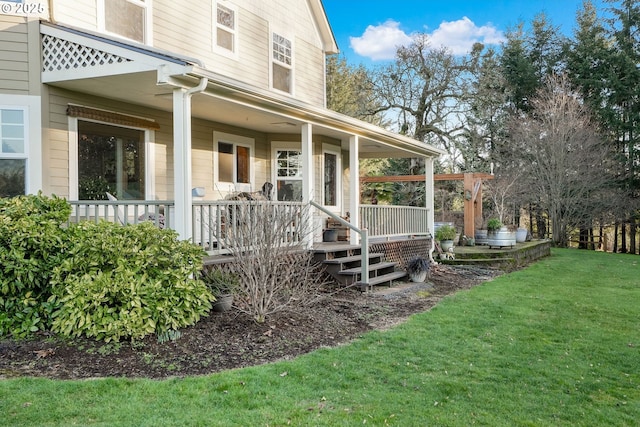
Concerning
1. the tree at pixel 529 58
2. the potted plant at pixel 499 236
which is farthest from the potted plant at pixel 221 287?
the tree at pixel 529 58

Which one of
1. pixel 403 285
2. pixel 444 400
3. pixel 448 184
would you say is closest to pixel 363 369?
pixel 444 400

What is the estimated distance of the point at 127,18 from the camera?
828 cm

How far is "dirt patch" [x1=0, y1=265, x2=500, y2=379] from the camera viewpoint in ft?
15.2

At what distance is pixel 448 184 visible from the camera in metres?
25.8

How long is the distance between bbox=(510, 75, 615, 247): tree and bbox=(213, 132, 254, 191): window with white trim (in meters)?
15.9

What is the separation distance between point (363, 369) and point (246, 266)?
2.06 metres

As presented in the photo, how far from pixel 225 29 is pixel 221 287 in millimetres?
6191

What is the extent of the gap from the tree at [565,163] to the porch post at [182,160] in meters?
19.4

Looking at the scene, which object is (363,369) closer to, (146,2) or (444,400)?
(444,400)

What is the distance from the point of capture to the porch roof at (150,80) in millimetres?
6141

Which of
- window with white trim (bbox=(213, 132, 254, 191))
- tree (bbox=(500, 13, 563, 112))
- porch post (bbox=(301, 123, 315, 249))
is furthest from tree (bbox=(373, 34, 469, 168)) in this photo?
porch post (bbox=(301, 123, 315, 249))

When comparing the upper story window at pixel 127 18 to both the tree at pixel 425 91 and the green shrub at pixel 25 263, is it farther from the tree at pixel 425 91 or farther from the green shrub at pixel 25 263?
the tree at pixel 425 91

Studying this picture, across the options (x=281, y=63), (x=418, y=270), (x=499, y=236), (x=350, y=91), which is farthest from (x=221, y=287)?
(x=350, y=91)

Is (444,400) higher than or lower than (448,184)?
lower
